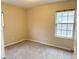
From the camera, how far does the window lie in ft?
11.2

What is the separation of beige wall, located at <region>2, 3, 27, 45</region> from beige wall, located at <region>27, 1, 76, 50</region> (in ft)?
1.51

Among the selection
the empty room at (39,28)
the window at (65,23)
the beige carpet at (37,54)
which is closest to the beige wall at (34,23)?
the empty room at (39,28)

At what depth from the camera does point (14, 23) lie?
4438mm

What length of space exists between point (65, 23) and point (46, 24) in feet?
3.42

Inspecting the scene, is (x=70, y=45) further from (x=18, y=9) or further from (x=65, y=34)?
(x=18, y=9)

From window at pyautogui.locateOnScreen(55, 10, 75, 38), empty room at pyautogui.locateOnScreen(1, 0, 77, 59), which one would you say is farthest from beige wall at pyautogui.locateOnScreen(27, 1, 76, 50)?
window at pyautogui.locateOnScreen(55, 10, 75, 38)

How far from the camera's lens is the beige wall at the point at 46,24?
11.6ft

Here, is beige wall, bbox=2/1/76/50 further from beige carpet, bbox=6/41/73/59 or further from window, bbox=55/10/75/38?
beige carpet, bbox=6/41/73/59

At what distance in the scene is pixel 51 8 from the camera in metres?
3.95

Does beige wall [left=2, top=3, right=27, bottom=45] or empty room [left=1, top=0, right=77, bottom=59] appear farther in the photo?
beige wall [left=2, top=3, right=27, bottom=45]

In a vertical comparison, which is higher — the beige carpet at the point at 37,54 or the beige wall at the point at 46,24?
the beige wall at the point at 46,24

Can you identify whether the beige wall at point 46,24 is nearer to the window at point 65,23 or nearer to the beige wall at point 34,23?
the beige wall at point 34,23

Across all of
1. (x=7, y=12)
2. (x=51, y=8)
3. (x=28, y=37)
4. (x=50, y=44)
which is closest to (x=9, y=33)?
(x=7, y=12)

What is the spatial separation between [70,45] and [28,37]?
2866 mm
